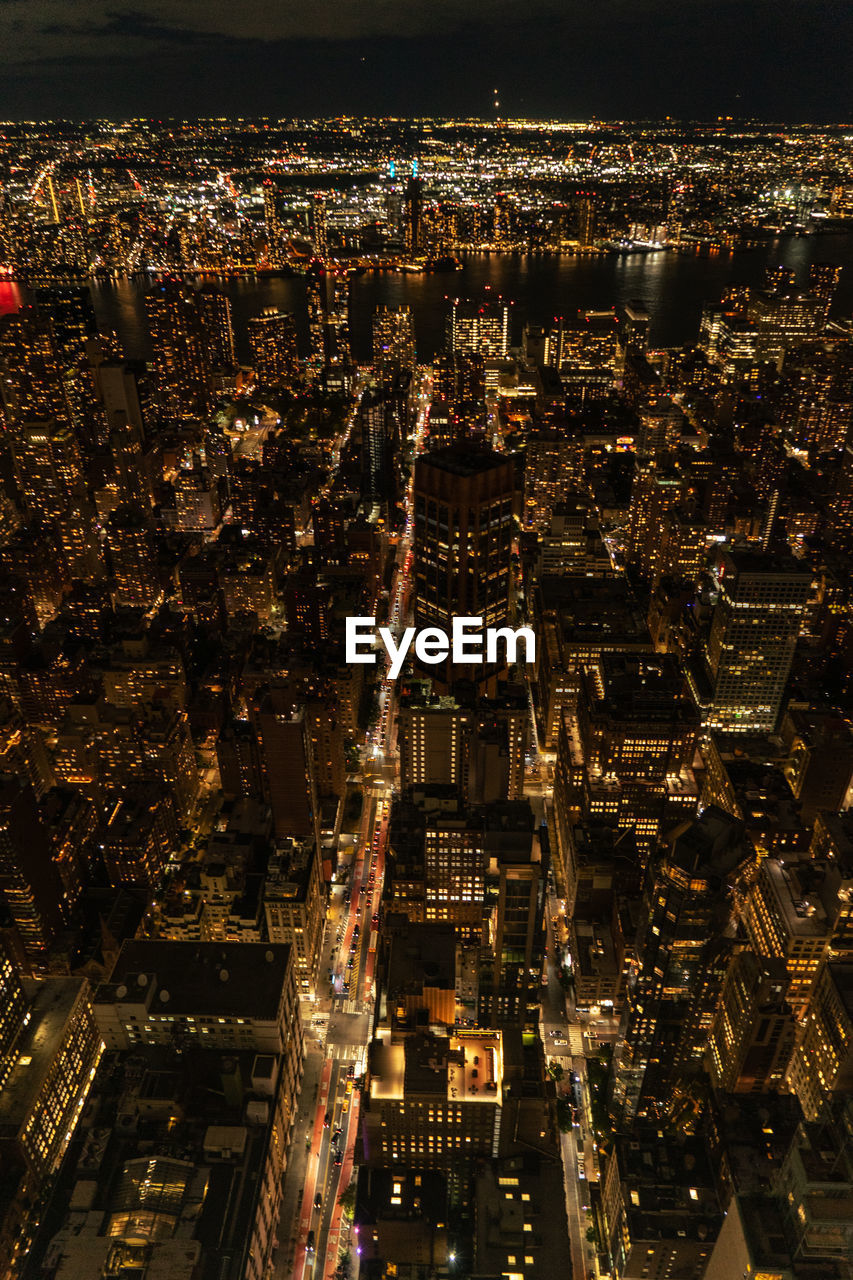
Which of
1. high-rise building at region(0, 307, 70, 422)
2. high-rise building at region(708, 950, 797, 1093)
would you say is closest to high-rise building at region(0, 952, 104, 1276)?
high-rise building at region(708, 950, 797, 1093)

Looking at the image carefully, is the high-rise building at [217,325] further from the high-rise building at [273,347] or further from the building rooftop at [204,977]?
the building rooftop at [204,977]

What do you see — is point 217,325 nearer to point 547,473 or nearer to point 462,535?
point 547,473

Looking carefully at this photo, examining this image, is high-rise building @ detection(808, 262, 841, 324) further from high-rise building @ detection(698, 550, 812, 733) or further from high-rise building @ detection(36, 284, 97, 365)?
high-rise building @ detection(36, 284, 97, 365)

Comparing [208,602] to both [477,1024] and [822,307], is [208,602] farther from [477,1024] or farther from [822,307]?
[822,307]

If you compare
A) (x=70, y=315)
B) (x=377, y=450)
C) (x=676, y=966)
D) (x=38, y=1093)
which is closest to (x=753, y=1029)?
(x=676, y=966)

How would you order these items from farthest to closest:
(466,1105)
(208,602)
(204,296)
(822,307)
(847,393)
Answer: (822,307)
(204,296)
(847,393)
(208,602)
(466,1105)

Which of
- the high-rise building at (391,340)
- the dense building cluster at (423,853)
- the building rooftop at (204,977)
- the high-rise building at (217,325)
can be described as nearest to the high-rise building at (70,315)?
the dense building cluster at (423,853)

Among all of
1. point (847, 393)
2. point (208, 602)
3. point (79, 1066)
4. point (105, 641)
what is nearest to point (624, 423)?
point (847, 393)
